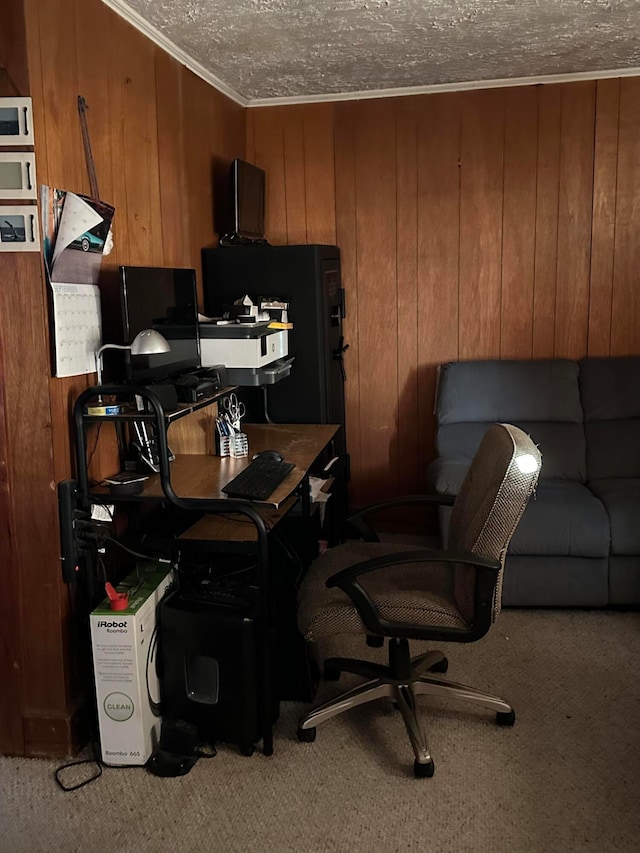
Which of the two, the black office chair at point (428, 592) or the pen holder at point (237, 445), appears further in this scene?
the pen holder at point (237, 445)

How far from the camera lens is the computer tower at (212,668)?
2.38m

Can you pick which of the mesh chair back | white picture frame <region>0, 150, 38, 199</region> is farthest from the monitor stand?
the mesh chair back

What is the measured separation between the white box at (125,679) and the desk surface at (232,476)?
0.32 m

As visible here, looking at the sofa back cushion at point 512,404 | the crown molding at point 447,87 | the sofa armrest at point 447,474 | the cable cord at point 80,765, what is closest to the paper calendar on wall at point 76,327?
the cable cord at point 80,765

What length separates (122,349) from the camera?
2.61 metres

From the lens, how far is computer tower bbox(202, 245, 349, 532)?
3.63 metres

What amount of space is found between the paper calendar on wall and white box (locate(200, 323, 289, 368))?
23.8 inches

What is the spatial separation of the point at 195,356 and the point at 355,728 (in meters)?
1.42

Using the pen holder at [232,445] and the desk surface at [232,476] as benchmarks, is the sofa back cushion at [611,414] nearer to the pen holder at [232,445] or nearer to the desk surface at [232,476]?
the desk surface at [232,476]

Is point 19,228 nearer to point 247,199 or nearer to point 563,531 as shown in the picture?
point 247,199

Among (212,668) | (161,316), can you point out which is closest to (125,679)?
(212,668)

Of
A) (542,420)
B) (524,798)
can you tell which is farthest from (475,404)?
(524,798)

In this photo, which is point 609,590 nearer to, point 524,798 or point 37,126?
point 524,798

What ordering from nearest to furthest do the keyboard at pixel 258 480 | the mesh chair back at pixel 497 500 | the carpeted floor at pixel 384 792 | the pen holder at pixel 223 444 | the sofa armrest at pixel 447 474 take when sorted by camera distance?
the carpeted floor at pixel 384 792
the mesh chair back at pixel 497 500
the keyboard at pixel 258 480
the pen holder at pixel 223 444
the sofa armrest at pixel 447 474
